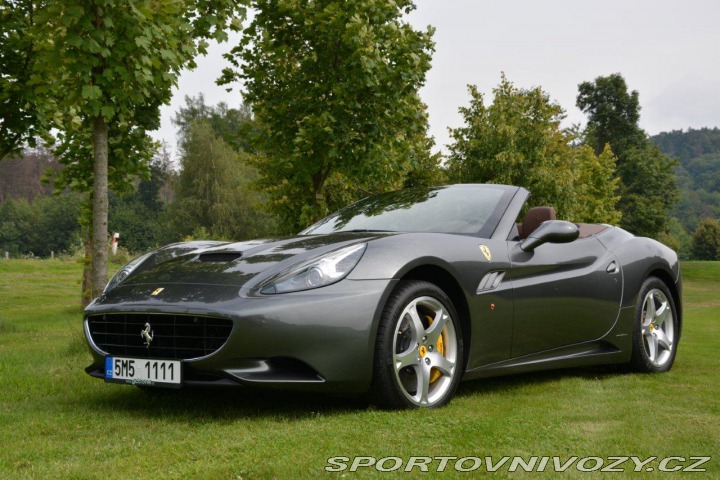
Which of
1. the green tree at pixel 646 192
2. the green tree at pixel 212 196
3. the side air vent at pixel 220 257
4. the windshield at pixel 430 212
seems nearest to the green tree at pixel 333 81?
the windshield at pixel 430 212

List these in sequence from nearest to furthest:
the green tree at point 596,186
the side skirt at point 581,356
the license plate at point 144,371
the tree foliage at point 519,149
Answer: the license plate at point 144,371
the side skirt at point 581,356
the tree foliage at point 519,149
the green tree at point 596,186

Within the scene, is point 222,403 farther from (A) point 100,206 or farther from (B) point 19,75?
(B) point 19,75

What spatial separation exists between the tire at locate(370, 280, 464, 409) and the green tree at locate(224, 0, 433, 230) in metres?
7.14

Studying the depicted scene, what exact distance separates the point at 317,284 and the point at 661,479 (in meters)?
1.84

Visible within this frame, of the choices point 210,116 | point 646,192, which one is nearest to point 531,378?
point 646,192

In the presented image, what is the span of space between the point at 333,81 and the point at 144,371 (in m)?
8.18

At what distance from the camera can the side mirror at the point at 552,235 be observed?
17.0ft

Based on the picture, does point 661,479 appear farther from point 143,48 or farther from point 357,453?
point 143,48

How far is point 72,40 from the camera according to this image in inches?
287

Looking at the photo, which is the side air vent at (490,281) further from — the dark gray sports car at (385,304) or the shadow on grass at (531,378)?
the shadow on grass at (531,378)

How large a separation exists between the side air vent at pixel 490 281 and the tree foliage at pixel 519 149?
2499cm

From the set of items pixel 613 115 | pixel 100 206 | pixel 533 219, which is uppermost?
pixel 613 115

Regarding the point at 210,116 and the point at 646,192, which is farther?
the point at 210,116

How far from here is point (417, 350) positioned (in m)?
4.45
